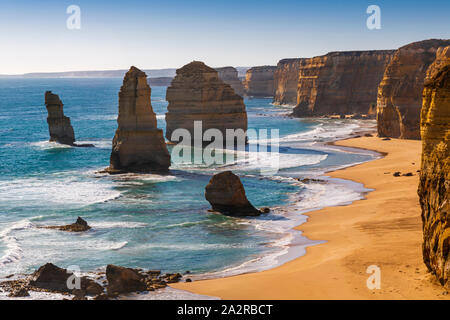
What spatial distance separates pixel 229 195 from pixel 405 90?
1438 inches

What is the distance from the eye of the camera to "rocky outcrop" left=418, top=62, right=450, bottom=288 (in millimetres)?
15613

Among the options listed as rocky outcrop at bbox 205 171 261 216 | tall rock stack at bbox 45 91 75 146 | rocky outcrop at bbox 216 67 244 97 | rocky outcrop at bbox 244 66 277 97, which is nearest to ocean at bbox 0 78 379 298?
rocky outcrop at bbox 205 171 261 216

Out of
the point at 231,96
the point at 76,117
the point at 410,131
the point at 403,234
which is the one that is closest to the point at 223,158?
the point at 231,96

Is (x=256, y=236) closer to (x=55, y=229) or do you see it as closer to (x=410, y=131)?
(x=55, y=229)

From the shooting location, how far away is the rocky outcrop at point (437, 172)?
615 inches

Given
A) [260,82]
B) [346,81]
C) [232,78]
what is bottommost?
[346,81]

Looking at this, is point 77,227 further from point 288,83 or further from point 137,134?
point 288,83

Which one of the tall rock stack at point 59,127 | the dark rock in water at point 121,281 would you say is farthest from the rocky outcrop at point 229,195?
the tall rock stack at point 59,127

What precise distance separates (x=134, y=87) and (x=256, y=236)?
22135 mm

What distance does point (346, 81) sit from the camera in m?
98.9

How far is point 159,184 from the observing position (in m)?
40.1

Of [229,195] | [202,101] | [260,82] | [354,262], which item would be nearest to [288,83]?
[260,82]

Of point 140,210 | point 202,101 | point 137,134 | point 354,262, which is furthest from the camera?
point 202,101

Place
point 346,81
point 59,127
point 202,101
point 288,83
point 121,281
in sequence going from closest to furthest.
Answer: point 121,281, point 202,101, point 59,127, point 346,81, point 288,83
